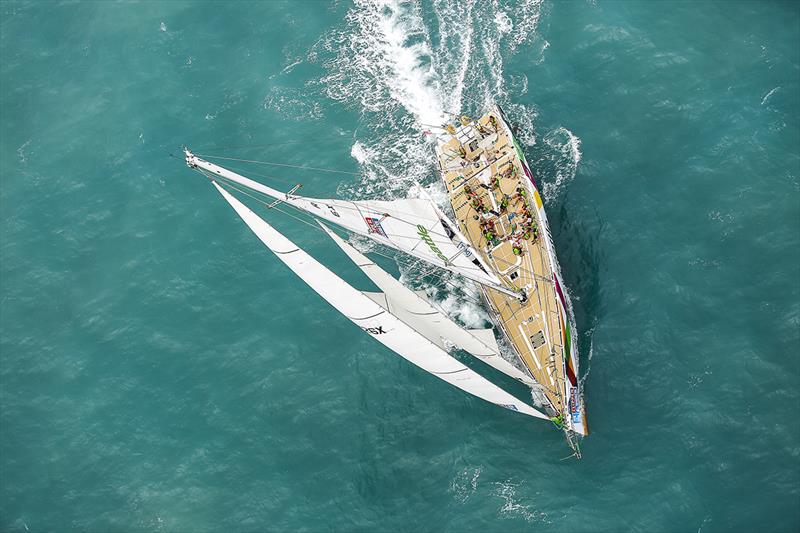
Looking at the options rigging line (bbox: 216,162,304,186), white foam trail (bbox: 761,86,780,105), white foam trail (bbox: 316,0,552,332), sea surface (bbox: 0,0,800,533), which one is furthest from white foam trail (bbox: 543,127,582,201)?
rigging line (bbox: 216,162,304,186)

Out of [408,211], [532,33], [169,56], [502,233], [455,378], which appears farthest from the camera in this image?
[169,56]

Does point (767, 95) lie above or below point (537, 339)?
above

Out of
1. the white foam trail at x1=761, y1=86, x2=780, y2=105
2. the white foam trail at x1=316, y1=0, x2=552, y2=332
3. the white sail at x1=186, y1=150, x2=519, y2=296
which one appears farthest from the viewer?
the white foam trail at x1=316, y1=0, x2=552, y2=332

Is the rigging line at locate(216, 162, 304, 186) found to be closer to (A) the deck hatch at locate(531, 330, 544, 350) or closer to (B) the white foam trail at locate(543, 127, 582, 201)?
(B) the white foam trail at locate(543, 127, 582, 201)

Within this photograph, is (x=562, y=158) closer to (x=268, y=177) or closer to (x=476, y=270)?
(x=476, y=270)

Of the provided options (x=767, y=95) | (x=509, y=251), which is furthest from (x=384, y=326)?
(x=767, y=95)

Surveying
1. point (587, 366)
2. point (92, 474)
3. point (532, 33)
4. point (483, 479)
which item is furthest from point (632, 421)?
point (92, 474)

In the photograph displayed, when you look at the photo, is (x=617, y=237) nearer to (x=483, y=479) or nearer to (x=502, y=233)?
(x=502, y=233)
